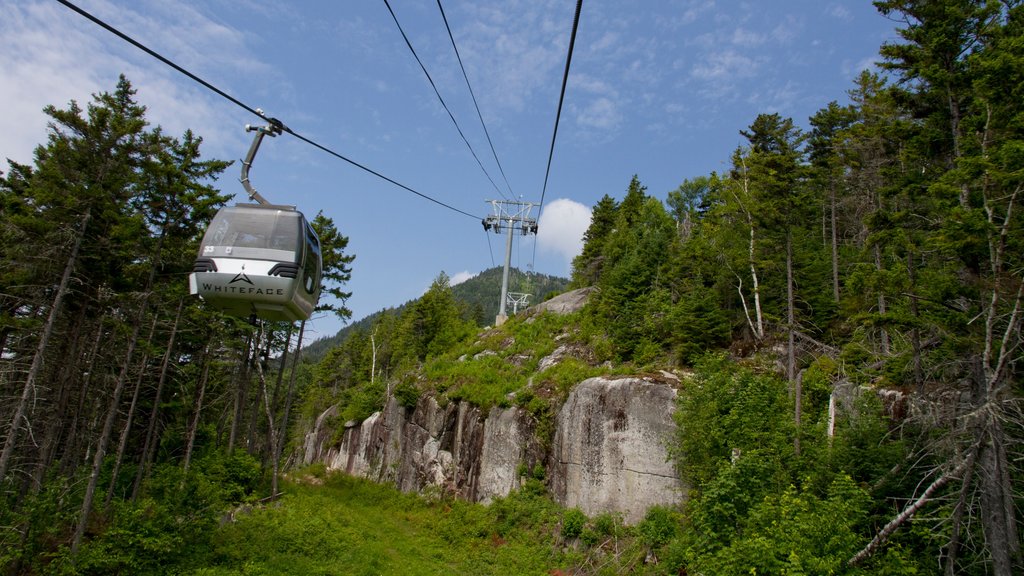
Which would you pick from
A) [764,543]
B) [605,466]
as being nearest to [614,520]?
[605,466]

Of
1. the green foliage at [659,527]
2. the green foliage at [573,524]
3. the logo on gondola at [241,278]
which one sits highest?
the logo on gondola at [241,278]

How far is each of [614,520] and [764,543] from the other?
988cm

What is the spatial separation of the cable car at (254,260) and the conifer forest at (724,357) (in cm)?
869

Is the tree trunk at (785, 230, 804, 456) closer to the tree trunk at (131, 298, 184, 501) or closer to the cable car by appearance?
the cable car

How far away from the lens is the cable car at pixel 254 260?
887 cm

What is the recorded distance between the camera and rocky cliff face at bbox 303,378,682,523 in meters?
20.2

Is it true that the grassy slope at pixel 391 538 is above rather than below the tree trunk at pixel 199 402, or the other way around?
below

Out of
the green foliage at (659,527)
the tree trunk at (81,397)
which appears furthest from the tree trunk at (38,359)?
the green foliage at (659,527)

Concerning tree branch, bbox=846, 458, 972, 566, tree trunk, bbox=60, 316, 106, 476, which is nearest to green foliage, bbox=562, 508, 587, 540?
tree branch, bbox=846, 458, 972, 566

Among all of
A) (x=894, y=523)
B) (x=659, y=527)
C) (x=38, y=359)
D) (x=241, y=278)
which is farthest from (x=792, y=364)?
(x=38, y=359)

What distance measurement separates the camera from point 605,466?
831 inches

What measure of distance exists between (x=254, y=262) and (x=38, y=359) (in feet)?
34.5

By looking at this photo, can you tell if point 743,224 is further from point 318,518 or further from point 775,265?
point 318,518

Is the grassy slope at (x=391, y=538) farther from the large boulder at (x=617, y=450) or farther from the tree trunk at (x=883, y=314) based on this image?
the tree trunk at (x=883, y=314)
